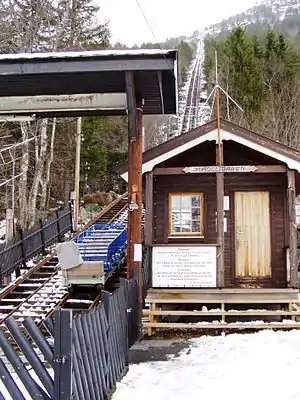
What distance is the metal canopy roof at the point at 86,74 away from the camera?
8.27m

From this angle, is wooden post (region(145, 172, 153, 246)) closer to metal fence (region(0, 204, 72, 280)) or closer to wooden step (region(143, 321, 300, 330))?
wooden step (region(143, 321, 300, 330))

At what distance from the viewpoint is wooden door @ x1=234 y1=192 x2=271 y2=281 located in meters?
12.0

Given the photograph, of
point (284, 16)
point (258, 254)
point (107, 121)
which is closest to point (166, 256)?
point (258, 254)

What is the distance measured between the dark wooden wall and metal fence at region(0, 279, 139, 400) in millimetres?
5664

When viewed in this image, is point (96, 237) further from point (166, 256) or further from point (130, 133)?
point (130, 133)

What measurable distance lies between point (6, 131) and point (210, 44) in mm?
34357

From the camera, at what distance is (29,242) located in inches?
713

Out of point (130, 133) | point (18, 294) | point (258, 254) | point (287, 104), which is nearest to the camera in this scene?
point (130, 133)

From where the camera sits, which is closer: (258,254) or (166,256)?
(166,256)

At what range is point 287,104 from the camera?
35.4 metres

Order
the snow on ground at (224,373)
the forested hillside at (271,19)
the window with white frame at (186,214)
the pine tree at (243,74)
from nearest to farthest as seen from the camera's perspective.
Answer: the snow on ground at (224,373) → the window with white frame at (186,214) → the pine tree at (243,74) → the forested hillside at (271,19)

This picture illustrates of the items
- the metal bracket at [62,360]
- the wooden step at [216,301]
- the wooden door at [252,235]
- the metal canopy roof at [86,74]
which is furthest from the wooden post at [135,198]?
the metal bracket at [62,360]

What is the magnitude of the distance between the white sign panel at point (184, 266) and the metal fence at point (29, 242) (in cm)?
661

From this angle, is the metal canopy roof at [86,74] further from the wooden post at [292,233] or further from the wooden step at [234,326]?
the wooden step at [234,326]
